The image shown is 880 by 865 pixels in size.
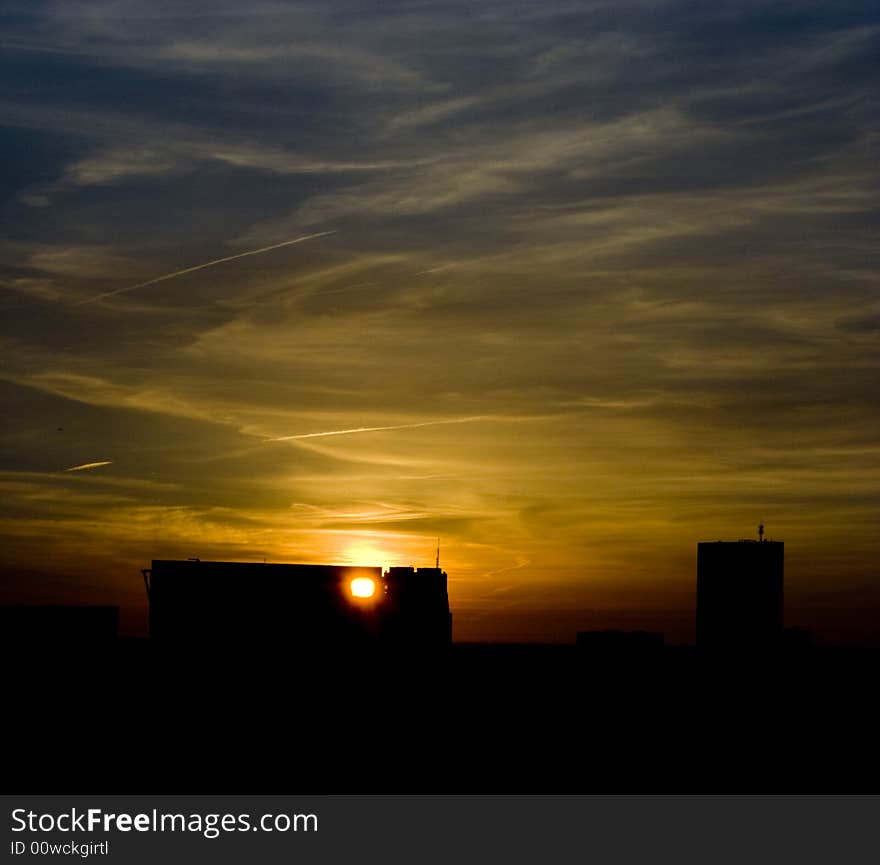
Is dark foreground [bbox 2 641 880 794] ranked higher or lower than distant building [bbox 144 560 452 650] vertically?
lower

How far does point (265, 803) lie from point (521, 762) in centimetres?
3043

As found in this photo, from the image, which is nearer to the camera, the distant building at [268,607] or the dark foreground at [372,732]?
the dark foreground at [372,732]

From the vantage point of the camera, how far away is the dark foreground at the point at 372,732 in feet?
351

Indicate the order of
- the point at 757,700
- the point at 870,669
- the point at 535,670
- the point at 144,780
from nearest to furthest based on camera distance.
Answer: the point at 144,780 < the point at 757,700 < the point at 535,670 < the point at 870,669

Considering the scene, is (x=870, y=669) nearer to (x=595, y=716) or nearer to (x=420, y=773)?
(x=595, y=716)

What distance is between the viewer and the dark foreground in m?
107

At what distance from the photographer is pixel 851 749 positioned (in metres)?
129

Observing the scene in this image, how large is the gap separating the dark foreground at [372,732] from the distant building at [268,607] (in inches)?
70.9

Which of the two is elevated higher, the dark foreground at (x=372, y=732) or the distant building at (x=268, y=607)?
the distant building at (x=268, y=607)

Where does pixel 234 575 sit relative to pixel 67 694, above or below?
above

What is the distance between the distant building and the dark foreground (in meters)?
1.80

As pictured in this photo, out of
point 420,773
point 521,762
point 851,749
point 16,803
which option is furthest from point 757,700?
point 16,803

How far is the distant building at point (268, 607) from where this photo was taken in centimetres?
12938

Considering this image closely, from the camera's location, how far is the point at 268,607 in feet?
428
